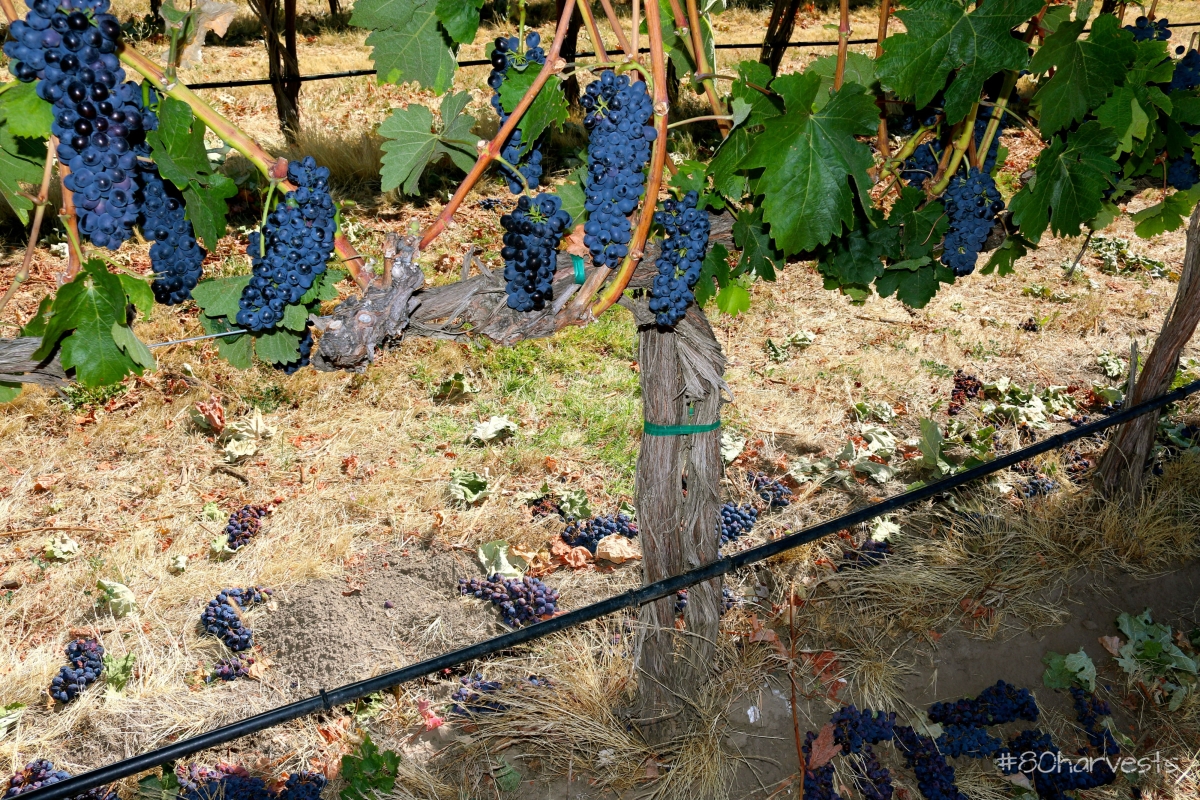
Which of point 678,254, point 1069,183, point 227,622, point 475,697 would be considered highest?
point 1069,183

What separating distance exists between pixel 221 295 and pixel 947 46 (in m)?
1.54

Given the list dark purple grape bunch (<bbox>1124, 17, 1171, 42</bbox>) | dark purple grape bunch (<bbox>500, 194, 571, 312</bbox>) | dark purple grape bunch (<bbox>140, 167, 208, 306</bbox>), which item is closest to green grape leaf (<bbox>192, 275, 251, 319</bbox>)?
dark purple grape bunch (<bbox>140, 167, 208, 306</bbox>)

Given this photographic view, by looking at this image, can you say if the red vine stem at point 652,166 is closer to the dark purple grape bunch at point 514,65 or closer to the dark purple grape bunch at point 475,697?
the dark purple grape bunch at point 514,65

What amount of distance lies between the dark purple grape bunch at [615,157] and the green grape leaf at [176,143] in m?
0.70

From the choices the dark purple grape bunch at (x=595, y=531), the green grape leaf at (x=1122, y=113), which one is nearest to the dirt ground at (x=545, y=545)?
the dark purple grape bunch at (x=595, y=531)

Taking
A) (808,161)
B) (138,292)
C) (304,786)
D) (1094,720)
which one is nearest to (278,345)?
(138,292)

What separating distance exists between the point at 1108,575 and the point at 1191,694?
2.06 ft

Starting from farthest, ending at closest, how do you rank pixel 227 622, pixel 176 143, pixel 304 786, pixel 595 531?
1. pixel 595 531
2. pixel 227 622
3. pixel 304 786
4. pixel 176 143

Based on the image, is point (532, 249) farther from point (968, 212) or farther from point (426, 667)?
point (968, 212)

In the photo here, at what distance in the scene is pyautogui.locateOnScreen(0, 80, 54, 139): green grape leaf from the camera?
54.5 inches

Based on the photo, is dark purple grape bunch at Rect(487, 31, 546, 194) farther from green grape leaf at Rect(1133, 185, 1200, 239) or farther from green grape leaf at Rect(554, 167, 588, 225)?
green grape leaf at Rect(1133, 185, 1200, 239)

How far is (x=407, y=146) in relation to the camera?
175 centimetres

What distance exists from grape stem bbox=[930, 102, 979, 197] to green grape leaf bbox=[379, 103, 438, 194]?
4.13 ft

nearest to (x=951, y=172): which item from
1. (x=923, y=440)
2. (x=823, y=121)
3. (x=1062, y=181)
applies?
(x=1062, y=181)
